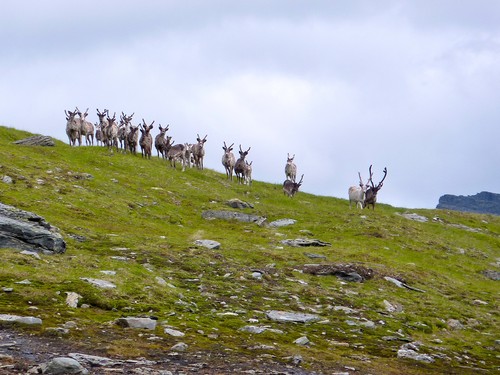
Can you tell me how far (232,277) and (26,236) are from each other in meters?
6.64

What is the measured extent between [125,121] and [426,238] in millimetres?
31216

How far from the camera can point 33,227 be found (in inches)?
741

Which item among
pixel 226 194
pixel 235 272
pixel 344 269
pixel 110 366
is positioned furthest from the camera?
pixel 226 194

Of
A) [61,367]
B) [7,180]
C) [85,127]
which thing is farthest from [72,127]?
[61,367]

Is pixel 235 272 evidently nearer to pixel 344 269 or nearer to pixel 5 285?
pixel 344 269

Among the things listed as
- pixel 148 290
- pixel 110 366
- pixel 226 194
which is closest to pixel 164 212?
pixel 226 194

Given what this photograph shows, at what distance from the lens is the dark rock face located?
17.9 m

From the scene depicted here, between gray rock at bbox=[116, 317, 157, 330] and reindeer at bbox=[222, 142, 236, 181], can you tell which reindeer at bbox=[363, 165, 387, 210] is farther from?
gray rock at bbox=[116, 317, 157, 330]

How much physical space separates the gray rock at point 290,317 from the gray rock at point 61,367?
7684mm

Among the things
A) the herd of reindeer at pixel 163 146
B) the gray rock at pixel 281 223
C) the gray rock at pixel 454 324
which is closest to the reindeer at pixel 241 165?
the herd of reindeer at pixel 163 146

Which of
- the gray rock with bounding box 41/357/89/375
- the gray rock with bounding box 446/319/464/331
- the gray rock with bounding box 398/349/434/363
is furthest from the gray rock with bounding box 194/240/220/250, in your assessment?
the gray rock with bounding box 41/357/89/375

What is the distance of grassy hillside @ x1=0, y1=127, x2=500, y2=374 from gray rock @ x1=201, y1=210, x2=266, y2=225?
2.46 ft

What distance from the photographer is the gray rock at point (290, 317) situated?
1619cm

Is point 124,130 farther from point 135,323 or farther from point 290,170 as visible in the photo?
point 135,323
